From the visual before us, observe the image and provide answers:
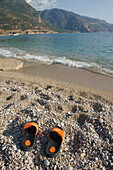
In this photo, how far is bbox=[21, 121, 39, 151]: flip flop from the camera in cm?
283

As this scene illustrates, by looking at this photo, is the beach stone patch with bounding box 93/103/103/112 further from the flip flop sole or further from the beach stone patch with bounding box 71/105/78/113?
the flip flop sole

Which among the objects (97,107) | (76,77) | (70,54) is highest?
(70,54)

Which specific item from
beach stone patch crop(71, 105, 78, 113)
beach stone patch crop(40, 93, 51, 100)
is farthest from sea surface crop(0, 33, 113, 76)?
beach stone patch crop(40, 93, 51, 100)

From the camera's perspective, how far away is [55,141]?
3029 mm

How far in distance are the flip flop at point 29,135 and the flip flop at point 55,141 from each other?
464mm

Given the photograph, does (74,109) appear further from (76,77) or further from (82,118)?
(76,77)

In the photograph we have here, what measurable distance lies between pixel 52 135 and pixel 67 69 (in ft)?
27.0

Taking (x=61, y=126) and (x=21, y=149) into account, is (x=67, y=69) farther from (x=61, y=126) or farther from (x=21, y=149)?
(x=21, y=149)

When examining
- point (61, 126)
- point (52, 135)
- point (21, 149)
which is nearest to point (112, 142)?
point (61, 126)

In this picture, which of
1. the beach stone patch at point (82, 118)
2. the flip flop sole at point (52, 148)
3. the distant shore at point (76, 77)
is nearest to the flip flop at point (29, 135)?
the flip flop sole at point (52, 148)

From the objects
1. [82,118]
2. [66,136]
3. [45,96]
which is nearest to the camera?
[66,136]

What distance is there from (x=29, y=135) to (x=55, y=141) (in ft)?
2.60

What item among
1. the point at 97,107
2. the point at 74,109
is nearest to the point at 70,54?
the point at 97,107

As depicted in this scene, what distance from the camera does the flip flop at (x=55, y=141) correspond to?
9.13 feet
